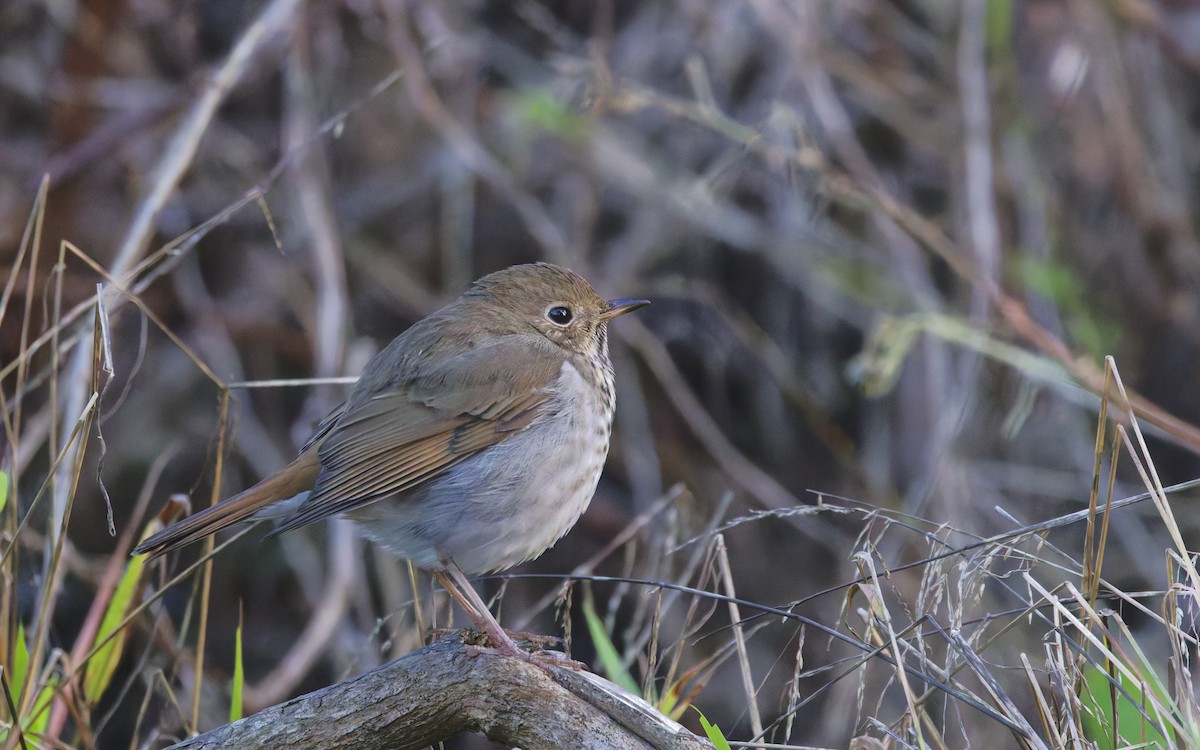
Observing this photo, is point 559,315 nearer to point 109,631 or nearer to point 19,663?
point 109,631

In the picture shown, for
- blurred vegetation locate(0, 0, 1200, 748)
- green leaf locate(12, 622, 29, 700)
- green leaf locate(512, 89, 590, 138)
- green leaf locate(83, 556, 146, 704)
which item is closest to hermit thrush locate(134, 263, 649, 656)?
green leaf locate(83, 556, 146, 704)

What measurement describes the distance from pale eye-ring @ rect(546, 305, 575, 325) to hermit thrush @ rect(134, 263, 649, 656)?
8 cm

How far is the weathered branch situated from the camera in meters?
2.02

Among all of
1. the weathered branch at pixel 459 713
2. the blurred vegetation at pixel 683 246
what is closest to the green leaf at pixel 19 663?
the weathered branch at pixel 459 713

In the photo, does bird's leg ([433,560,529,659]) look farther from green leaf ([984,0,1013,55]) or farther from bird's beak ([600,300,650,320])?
green leaf ([984,0,1013,55])

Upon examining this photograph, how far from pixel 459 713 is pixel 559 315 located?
4.26ft

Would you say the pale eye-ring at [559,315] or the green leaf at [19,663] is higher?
the pale eye-ring at [559,315]

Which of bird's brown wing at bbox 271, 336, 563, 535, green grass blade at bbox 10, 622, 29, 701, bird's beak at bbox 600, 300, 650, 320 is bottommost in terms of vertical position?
green grass blade at bbox 10, 622, 29, 701

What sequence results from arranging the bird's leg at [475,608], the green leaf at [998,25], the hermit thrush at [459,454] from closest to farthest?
the bird's leg at [475,608] < the hermit thrush at [459,454] < the green leaf at [998,25]

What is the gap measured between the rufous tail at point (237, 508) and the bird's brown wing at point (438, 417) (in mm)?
49

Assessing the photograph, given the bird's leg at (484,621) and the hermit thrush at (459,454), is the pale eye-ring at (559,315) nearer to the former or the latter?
the hermit thrush at (459,454)

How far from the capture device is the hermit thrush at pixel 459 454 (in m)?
2.72

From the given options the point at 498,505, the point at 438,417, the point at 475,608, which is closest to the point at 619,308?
the point at 438,417

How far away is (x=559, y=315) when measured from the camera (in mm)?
3215
